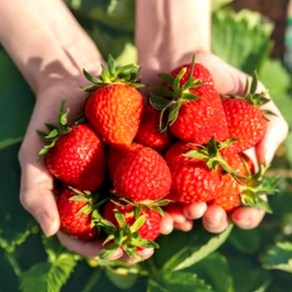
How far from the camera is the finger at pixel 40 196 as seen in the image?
3.55ft

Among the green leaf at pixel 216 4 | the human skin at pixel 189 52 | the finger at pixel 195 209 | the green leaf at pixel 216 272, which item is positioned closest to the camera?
the finger at pixel 195 209

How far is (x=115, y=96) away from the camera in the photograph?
1050 mm

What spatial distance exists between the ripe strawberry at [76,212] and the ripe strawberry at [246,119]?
260 millimetres

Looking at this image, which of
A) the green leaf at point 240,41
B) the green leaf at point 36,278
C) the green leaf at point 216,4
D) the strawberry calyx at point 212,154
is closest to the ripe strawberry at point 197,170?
the strawberry calyx at point 212,154

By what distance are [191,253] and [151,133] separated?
0.86 ft

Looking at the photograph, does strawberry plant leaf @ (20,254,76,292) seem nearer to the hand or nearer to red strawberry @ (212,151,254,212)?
the hand

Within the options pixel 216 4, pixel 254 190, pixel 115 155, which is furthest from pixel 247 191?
pixel 216 4

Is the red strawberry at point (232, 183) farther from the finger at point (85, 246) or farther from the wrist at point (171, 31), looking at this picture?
the wrist at point (171, 31)

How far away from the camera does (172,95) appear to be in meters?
1.06

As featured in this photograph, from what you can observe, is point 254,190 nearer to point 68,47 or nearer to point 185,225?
point 185,225

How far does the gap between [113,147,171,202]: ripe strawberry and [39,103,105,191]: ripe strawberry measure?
2.6 inches

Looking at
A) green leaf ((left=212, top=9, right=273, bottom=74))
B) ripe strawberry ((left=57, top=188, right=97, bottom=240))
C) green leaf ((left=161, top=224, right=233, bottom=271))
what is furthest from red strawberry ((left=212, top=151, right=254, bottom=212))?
green leaf ((left=212, top=9, right=273, bottom=74))

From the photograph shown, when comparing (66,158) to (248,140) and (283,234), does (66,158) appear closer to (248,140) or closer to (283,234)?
(248,140)

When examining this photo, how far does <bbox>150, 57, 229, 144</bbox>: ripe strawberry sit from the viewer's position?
1043mm
